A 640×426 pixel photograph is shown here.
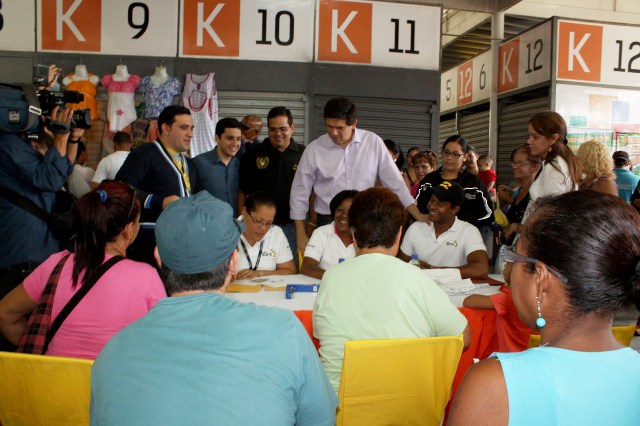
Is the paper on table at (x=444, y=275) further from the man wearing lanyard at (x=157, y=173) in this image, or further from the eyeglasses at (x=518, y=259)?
the eyeglasses at (x=518, y=259)

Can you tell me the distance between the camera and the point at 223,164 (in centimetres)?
468

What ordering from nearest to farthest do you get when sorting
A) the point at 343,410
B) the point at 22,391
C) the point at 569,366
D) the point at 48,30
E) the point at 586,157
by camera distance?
1. the point at 569,366
2. the point at 22,391
3. the point at 343,410
4. the point at 586,157
5. the point at 48,30

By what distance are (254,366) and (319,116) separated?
626 centimetres

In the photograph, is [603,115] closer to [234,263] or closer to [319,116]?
[319,116]

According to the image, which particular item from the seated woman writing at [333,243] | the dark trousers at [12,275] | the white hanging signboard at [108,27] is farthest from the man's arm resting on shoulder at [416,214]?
the white hanging signboard at [108,27]

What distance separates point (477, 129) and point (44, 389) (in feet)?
32.5

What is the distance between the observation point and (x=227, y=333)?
1.17 metres

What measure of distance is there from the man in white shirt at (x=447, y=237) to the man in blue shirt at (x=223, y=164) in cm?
170

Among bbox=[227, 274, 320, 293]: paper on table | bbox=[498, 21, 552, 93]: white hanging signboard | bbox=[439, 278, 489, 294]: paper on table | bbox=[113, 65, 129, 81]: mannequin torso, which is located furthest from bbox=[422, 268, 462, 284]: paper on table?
bbox=[498, 21, 552, 93]: white hanging signboard

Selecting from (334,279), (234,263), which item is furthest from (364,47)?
(234,263)

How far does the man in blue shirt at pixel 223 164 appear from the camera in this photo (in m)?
4.52

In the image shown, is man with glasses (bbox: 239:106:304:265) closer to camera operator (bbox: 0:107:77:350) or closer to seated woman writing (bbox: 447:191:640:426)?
camera operator (bbox: 0:107:77:350)

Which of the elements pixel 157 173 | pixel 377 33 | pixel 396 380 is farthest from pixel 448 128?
pixel 396 380

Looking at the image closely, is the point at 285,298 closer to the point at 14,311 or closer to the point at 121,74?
the point at 14,311
